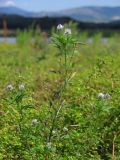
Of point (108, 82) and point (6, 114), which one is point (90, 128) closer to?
point (6, 114)

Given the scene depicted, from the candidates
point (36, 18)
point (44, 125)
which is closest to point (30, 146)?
point (44, 125)

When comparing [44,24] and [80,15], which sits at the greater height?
[44,24]

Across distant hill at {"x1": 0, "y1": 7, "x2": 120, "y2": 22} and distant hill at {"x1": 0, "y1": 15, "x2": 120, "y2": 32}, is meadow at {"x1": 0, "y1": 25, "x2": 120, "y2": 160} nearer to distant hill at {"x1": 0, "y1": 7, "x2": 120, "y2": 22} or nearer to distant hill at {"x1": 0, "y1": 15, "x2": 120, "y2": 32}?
distant hill at {"x1": 0, "y1": 7, "x2": 120, "y2": 22}

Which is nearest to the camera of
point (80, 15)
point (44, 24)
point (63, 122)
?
point (63, 122)

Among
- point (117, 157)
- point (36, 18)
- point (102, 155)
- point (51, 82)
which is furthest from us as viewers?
point (36, 18)

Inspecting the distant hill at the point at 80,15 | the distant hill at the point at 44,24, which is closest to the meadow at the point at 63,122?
the distant hill at the point at 80,15

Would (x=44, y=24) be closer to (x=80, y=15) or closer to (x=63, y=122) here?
(x=63, y=122)

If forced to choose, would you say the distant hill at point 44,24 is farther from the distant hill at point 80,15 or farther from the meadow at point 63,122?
the meadow at point 63,122

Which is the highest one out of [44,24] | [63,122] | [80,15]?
[63,122]

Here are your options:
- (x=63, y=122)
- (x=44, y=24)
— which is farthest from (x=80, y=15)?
(x=63, y=122)

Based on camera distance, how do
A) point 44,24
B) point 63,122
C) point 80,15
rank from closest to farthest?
point 63,122
point 44,24
point 80,15

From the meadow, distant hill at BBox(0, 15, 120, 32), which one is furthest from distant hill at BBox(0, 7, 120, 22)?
the meadow
